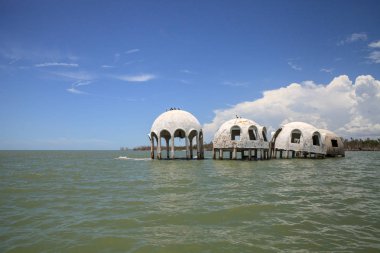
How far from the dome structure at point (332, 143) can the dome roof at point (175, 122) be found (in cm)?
1885

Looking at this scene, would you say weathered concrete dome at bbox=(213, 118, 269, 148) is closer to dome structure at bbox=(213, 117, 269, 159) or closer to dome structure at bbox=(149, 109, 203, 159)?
dome structure at bbox=(213, 117, 269, 159)

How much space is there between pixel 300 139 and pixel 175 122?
16.8 metres

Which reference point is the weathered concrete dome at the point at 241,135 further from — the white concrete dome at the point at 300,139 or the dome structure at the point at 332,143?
the dome structure at the point at 332,143

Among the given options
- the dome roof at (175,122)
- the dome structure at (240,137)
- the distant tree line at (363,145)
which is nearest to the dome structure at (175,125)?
the dome roof at (175,122)

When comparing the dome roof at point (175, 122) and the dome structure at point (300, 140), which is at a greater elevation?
the dome roof at point (175, 122)

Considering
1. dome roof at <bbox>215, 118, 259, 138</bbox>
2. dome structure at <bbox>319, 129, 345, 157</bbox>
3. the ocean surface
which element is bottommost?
the ocean surface

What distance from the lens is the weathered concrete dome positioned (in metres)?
37.1

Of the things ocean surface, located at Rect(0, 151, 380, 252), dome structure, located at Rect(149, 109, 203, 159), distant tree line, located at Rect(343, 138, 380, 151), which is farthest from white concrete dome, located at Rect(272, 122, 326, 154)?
distant tree line, located at Rect(343, 138, 380, 151)

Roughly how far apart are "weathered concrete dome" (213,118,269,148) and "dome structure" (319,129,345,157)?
38.1ft

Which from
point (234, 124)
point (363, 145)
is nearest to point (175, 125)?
point (234, 124)

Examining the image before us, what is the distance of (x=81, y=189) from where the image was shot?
1611 centimetres

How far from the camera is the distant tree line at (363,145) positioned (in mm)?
100787

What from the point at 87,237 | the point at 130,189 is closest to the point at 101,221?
the point at 87,237

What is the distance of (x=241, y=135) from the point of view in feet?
122
